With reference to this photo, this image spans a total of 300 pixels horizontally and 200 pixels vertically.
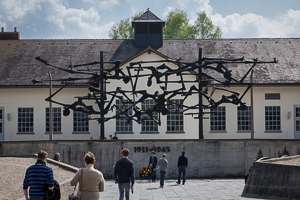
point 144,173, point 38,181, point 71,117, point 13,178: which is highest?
point 71,117

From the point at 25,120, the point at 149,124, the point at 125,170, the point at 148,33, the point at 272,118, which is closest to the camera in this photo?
the point at 125,170

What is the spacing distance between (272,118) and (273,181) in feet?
64.5

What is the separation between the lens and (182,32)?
53938 mm

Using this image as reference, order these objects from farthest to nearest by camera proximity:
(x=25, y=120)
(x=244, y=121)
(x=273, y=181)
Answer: (x=244, y=121), (x=25, y=120), (x=273, y=181)

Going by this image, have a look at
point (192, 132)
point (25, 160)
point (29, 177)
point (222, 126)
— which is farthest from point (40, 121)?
point (29, 177)

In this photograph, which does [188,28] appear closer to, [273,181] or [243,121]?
[243,121]

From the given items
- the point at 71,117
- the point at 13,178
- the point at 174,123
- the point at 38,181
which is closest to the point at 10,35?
the point at 71,117

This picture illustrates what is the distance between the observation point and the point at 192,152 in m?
23.2

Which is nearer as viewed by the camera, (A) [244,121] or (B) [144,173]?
(B) [144,173]

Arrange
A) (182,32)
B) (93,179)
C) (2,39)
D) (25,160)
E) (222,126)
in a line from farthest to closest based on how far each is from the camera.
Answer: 1. (182,32)
2. (2,39)
3. (222,126)
4. (25,160)
5. (93,179)

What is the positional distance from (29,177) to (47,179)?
349 millimetres

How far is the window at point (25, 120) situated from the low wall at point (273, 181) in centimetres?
2196

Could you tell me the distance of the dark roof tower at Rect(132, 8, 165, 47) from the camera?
124 ft

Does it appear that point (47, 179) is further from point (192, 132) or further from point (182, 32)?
point (182, 32)
